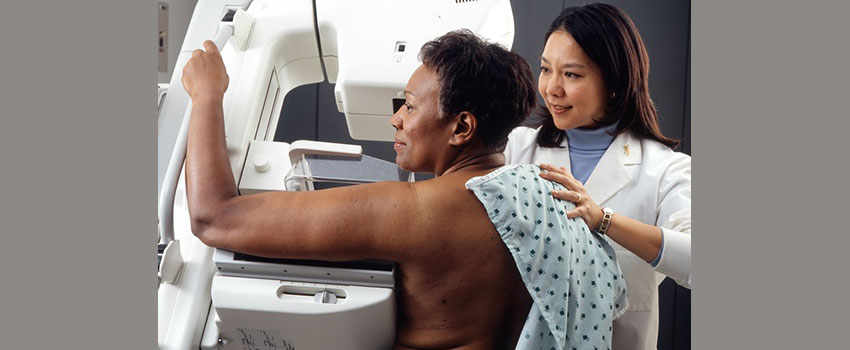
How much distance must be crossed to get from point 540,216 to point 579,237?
10 cm

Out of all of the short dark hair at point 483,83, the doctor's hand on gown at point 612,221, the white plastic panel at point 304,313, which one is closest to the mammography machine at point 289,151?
the white plastic panel at point 304,313

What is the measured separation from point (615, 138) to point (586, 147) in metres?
0.07

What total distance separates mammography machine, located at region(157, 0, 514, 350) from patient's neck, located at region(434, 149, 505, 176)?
192 mm

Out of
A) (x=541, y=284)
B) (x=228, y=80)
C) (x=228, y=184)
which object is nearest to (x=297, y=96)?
(x=228, y=80)

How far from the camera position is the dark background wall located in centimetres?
305

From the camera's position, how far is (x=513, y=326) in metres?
1.38

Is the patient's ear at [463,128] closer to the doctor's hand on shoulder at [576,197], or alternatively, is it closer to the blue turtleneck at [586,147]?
→ the doctor's hand on shoulder at [576,197]

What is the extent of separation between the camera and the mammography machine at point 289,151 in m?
1.35

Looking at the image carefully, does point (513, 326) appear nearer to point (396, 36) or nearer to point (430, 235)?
point (430, 235)

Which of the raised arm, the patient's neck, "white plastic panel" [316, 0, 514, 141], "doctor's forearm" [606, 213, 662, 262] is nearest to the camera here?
the raised arm

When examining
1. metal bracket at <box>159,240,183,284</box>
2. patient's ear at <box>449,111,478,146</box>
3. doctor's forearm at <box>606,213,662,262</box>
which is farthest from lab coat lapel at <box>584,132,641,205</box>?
metal bracket at <box>159,240,183,284</box>

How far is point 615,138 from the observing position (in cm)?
176

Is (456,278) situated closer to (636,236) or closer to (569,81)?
(636,236)

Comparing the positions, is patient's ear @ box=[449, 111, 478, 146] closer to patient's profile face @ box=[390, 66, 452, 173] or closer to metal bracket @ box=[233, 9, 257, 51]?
patient's profile face @ box=[390, 66, 452, 173]
